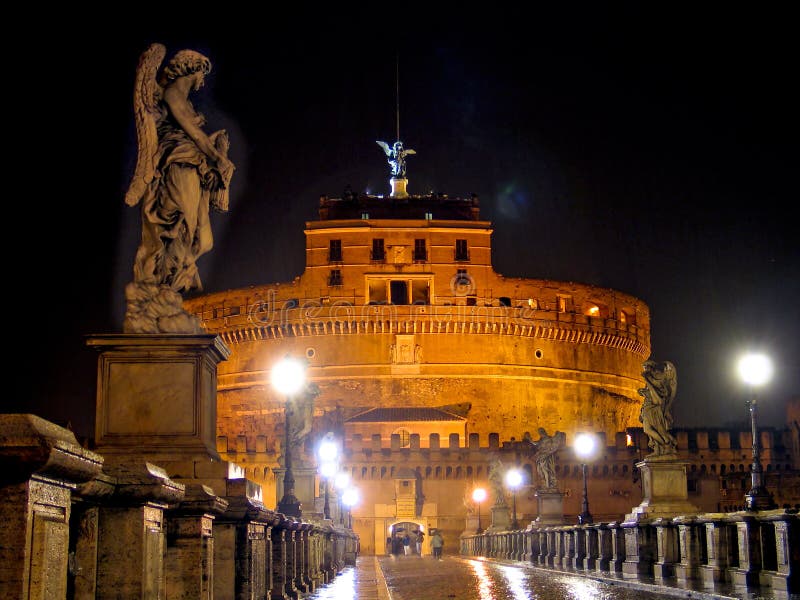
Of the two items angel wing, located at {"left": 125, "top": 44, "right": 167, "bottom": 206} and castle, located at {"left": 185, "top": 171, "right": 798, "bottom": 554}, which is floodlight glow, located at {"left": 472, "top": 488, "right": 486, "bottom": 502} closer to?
castle, located at {"left": 185, "top": 171, "right": 798, "bottom": 554}

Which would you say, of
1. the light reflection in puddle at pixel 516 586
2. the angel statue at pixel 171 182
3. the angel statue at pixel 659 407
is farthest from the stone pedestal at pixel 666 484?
the angel statue at pixel 171 182

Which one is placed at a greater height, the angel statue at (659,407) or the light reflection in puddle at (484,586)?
the angel statue at (659,407)

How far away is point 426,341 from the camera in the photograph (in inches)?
2414

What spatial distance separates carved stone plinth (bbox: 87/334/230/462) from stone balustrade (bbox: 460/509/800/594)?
→ 592 centimetres

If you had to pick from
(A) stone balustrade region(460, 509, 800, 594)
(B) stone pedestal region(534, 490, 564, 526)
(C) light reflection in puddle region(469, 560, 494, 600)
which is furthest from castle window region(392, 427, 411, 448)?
(C) light reflection in puddle region(469, 560, 494, 600)

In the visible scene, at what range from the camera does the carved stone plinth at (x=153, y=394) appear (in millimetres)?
6879

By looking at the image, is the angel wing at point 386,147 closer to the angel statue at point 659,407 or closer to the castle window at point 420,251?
the castle window at point 420,251

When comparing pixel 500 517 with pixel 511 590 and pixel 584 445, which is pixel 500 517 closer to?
pixel 584 445

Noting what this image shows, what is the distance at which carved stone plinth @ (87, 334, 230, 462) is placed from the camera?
688cm

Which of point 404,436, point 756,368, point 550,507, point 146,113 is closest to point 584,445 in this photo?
point 550,507

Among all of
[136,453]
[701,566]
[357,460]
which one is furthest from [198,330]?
[357,460]

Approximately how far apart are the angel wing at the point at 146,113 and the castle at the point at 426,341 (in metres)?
47.9

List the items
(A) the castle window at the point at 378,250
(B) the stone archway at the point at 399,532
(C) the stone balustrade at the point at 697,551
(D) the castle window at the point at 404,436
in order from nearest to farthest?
(C) the stone balustrade at the point at 697,551 < (B) the stone archway at the point at 399,532 < (D) the castle window at the point at 404,436 < (A) the castle window at the point at 378,250

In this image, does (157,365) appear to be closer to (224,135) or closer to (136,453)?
(136,453)
